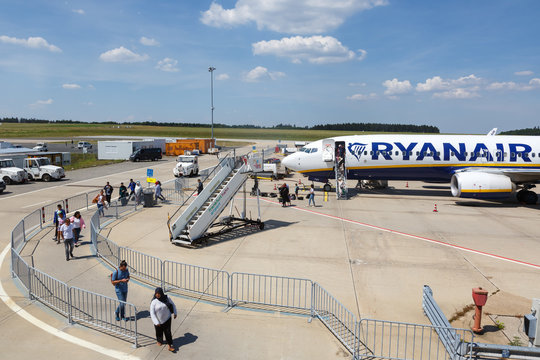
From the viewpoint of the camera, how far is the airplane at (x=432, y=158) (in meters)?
28.2

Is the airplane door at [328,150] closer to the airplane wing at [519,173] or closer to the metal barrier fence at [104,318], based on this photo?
the airplane wing at [519,173]

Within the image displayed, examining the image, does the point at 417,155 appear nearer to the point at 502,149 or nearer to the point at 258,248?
the point at 502,149

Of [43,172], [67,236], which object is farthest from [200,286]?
[43,172]

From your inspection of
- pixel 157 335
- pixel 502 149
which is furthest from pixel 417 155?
pixel 157 335

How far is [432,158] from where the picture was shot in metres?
28.4

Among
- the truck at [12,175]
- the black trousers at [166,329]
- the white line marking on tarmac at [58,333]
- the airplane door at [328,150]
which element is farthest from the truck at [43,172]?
the black trousers at [166,329]

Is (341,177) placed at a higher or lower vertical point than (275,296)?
higher

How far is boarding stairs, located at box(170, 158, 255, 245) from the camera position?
16797 mm

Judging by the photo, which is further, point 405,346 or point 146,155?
point 146,155

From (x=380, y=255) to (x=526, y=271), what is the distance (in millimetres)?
5280

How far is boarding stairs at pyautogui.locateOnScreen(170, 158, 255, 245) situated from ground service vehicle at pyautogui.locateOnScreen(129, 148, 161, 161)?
39.3 m

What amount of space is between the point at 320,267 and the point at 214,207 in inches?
224

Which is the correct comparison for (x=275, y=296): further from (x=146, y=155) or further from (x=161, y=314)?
(x=146, y=155)

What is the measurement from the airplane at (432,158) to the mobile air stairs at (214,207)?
1110cm
